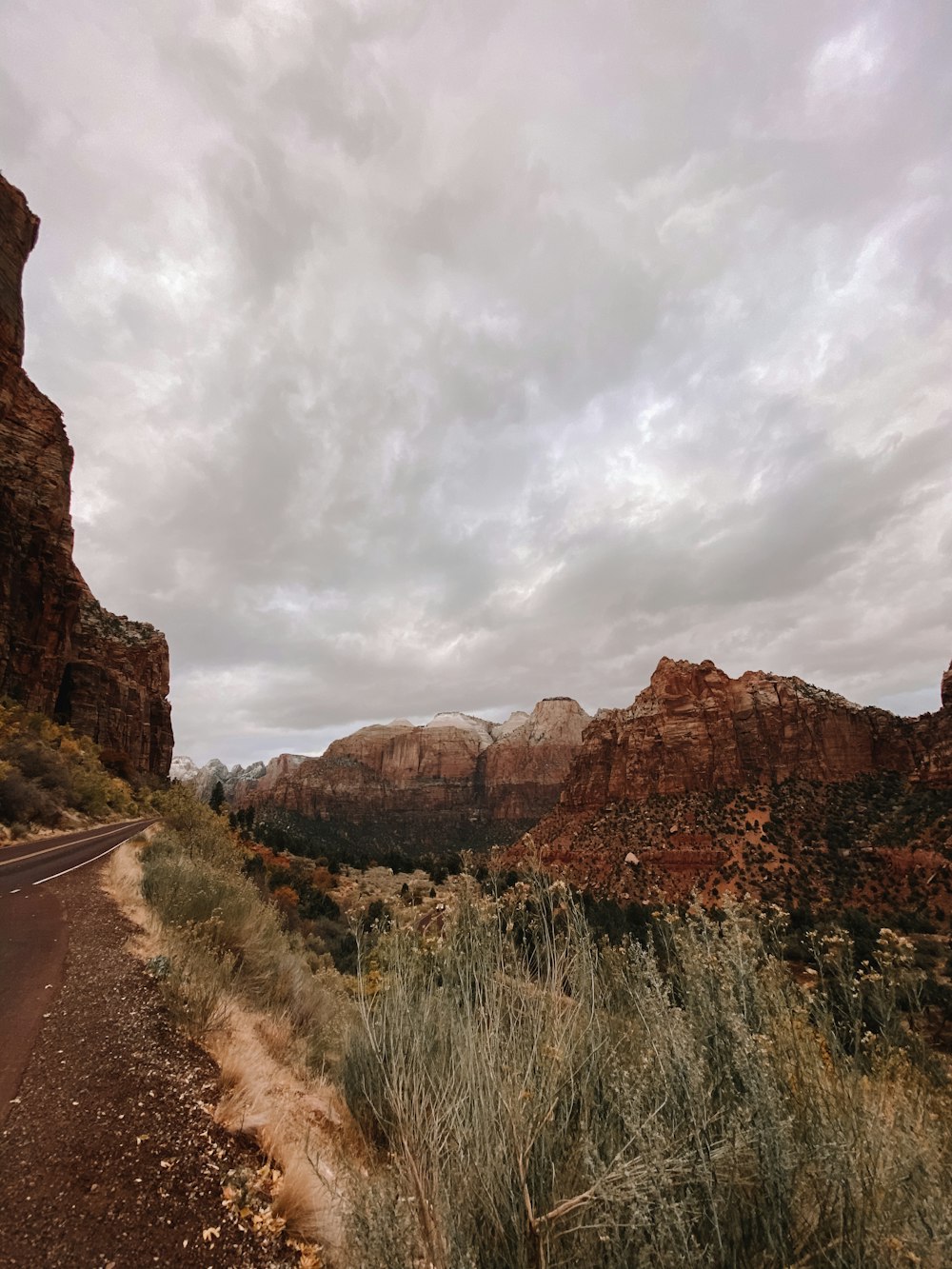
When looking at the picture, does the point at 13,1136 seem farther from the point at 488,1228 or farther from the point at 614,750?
the point at 614,750

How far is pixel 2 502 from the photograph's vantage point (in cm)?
3212

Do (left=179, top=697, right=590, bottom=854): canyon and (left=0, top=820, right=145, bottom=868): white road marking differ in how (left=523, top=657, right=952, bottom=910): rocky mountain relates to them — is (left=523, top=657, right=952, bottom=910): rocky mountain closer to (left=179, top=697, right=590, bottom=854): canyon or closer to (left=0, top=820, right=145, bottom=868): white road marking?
(left=0, top=820, right=145, bottom=868): white road marking

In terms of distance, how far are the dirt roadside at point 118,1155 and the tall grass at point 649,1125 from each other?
1.00 metres

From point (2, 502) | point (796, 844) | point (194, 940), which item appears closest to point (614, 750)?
point (796, 844)

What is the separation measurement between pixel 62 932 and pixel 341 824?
143322 mm

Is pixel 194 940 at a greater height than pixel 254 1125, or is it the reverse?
pixel 194 940

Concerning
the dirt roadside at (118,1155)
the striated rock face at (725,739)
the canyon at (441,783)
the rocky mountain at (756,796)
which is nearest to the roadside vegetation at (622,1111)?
the dirt roadside at (118,1155)

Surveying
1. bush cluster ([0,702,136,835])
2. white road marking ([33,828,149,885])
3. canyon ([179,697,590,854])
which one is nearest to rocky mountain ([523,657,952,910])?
bush cluster ([0,702,136,835])

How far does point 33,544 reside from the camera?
3431 centimetres

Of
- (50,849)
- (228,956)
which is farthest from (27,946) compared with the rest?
(50,849)

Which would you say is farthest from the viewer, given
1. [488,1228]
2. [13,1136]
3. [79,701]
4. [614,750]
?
[614,750]

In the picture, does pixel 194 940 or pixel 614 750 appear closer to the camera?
pixel 194 940

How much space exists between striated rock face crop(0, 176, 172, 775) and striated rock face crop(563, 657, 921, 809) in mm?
60731

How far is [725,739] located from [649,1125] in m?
77.2
